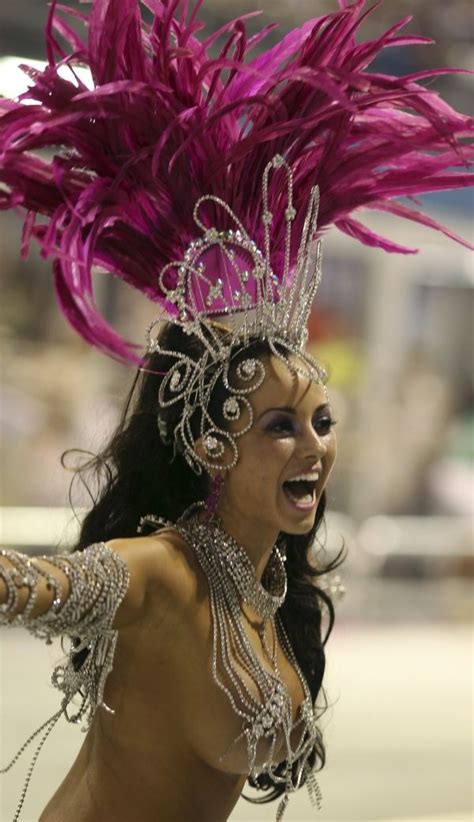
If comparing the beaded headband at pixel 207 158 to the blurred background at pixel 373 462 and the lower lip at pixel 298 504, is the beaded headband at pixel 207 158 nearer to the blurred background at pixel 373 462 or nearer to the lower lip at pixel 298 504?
the lower lip at pixel 298 504

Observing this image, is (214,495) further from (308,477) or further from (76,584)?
(76,584)

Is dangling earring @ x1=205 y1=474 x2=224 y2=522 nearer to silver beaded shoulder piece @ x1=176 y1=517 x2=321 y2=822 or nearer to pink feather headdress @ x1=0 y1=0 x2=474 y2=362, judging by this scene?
silver beaded shoulder piece @ x1=176 y1=517 x2=321 y2=822

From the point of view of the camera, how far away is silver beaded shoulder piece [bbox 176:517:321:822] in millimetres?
1766

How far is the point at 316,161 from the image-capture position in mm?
1910

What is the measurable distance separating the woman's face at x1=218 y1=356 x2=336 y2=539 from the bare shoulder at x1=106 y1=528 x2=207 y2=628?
0.38ft

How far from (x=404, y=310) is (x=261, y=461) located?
4786mm

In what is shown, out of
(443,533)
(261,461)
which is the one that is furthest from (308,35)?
(443,533)

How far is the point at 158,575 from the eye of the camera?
5.58 ft

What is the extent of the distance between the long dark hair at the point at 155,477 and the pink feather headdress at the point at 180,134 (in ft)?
0.30

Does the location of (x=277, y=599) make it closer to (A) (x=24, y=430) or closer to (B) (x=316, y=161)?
(B) (x=316, y=161)

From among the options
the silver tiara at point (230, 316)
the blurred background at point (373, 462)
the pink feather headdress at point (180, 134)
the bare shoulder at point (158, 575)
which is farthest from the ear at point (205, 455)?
the blurred background at point (373, 462)

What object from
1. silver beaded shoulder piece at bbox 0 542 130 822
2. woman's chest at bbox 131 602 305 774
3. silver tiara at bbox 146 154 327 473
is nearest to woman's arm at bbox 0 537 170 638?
silver beaded shoulder piece at bbox 0 542 130 822

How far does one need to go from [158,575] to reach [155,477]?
25cm

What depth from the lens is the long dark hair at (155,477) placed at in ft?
6.16
